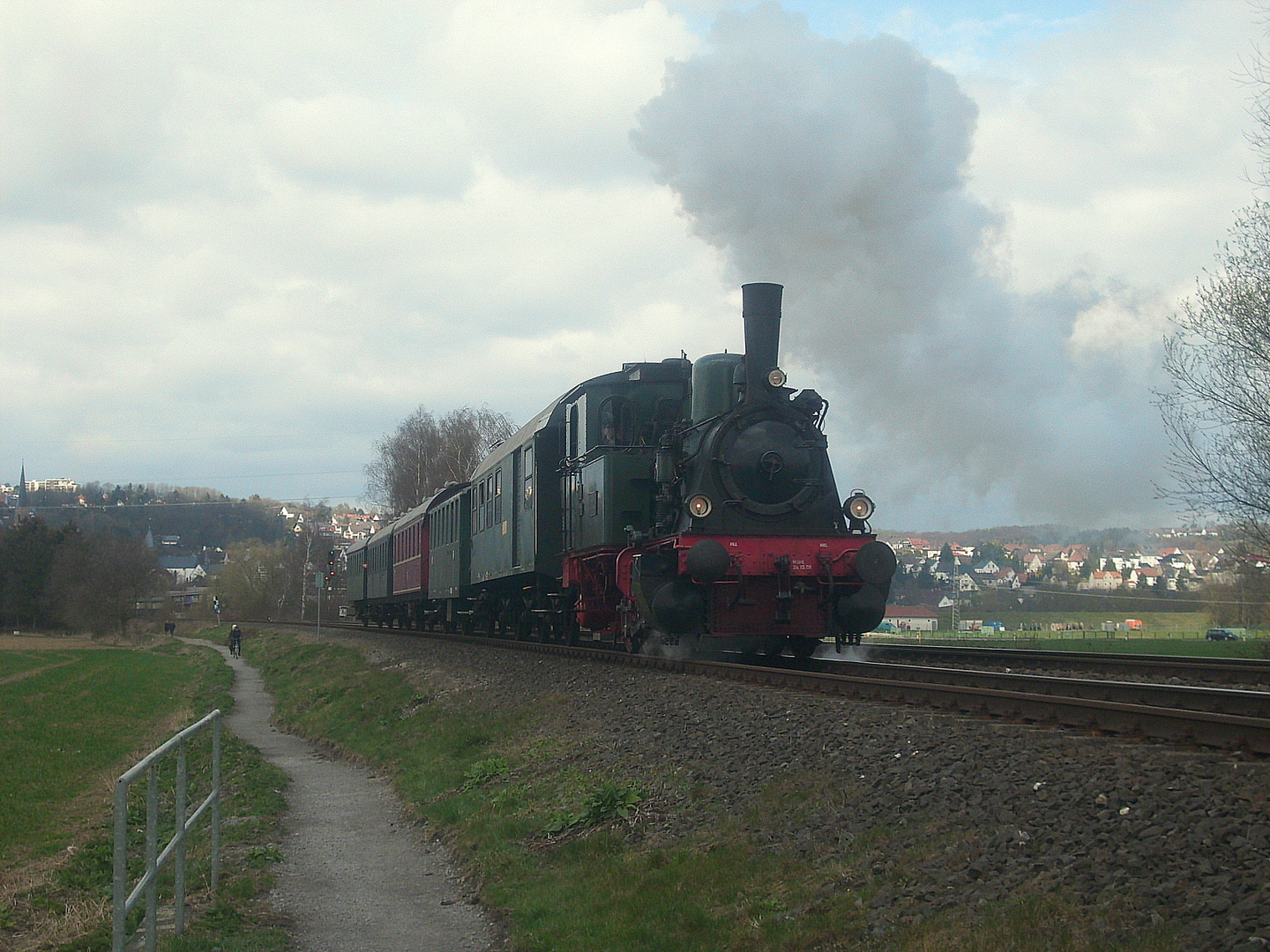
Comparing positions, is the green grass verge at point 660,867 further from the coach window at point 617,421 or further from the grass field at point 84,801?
the coach window at point 617,421

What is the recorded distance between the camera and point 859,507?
14.0 m

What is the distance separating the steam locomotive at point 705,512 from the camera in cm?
1319

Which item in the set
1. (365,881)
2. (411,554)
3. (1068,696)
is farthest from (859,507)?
(411,554)

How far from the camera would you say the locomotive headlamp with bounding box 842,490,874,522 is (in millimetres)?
13930

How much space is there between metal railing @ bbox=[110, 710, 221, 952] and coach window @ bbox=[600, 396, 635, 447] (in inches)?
318

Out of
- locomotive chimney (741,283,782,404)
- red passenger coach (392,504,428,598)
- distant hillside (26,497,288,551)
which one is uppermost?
distant hillside (26,497,288,551)

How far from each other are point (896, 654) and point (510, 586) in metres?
9.11

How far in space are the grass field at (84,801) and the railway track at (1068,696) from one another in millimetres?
5154

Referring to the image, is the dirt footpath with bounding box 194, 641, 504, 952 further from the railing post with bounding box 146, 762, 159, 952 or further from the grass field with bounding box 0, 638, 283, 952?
the railing post with bounding box 146, 762, 159, 952

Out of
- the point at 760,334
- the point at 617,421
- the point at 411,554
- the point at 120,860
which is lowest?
the point at 120,860

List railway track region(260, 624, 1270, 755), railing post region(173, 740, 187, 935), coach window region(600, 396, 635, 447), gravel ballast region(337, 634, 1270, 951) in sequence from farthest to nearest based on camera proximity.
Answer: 1. coach window region(600, 396, 635, 447)
2. railing post region(173, 740, 187, 935)
3. railway track region(260, 624, 1270, 755)
4. gravel ballast region(337, 634, 1270, 951)

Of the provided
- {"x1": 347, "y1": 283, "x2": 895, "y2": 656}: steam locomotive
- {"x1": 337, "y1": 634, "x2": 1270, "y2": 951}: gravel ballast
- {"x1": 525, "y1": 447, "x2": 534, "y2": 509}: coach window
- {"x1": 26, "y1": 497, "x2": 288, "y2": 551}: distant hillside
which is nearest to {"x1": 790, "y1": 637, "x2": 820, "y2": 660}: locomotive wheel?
{"x1": 347, "y1": 283, "x2": 895, "y2": 656}: steam locomotive

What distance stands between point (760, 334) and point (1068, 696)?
6077 mm

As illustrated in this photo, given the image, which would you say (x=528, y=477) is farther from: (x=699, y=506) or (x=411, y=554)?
(x=411, y=554)
